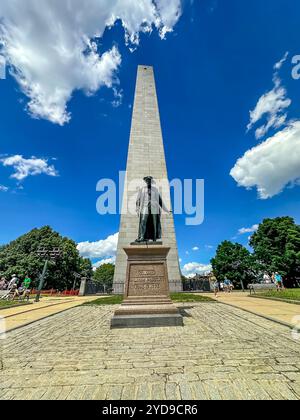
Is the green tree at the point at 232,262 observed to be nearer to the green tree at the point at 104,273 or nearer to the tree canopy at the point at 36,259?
the tree canopy at the point at 36,259

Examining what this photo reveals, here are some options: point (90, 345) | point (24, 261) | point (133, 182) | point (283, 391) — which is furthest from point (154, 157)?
point (24, 261)

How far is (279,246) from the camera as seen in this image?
3272cm

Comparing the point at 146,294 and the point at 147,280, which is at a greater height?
the point at 147,280

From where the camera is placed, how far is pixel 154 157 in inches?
790

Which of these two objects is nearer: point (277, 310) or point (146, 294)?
point (146, 294)

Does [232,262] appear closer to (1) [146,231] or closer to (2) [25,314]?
(1) [146,231]

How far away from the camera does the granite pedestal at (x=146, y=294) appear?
5215 millimetres

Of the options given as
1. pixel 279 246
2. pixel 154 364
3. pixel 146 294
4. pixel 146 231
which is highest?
pixel 279 246

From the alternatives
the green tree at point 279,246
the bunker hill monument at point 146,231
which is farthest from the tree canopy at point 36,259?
the green tree at point 279,246

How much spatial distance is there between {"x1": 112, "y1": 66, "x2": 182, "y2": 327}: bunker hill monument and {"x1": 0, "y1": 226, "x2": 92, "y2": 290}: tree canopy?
62.7 feet

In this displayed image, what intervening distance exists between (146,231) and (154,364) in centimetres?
419

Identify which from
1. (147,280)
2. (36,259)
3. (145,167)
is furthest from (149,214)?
(36,259)

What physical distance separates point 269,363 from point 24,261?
1432 inches
